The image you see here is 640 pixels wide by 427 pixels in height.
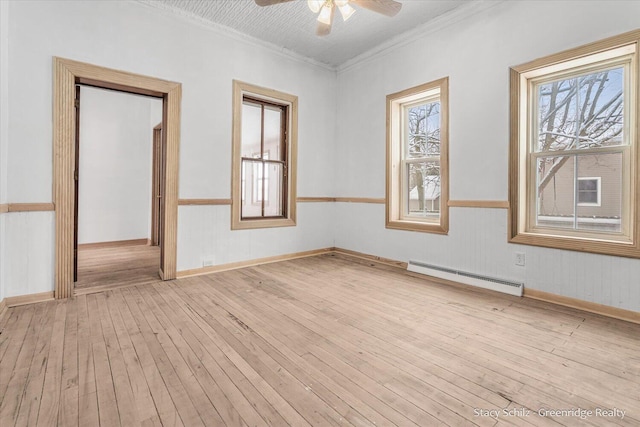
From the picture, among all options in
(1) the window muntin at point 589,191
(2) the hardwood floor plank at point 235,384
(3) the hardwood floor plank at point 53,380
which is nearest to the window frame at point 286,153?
(2) the hardwood floor plank at point 235,384

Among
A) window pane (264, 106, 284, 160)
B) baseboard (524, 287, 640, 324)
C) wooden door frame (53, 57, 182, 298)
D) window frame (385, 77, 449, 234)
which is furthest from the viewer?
window pane (264, 106, 284, 160)

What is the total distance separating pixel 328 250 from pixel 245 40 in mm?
3209

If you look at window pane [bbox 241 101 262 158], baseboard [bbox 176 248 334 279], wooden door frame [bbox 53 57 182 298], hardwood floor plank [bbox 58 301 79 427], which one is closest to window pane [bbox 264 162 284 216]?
window pane [bbox 241 101 262 158]

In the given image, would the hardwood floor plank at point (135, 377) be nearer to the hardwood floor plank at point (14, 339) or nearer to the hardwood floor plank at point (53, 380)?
the hardwood floor plank at point (53, 380)

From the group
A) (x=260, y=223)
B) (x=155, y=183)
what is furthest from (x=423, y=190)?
(x=155, y=183)

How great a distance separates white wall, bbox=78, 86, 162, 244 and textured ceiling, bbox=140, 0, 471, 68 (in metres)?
2.48

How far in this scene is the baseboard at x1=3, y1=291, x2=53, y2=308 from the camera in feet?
8.35

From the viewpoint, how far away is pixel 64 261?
2.77 m

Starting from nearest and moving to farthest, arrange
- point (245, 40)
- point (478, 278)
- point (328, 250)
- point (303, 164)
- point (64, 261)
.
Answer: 1. point (64, 261)
2. point (478, 278)
3. point (245, 40)
4. point (303, 164)
5. point (328, 250)

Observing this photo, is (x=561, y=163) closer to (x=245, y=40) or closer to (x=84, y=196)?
(x=245, y=40)

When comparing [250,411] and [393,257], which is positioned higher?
[393,257]

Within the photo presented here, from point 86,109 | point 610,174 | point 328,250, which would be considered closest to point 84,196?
point 86,109

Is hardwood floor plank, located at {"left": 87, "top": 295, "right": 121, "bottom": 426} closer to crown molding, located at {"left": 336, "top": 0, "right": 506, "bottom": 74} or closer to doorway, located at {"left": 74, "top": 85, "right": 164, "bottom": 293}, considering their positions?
doorway, located at {"left": 74, "top": 85, "right": 164, "bottom": 293}

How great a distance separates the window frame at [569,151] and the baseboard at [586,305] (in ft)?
1.42
